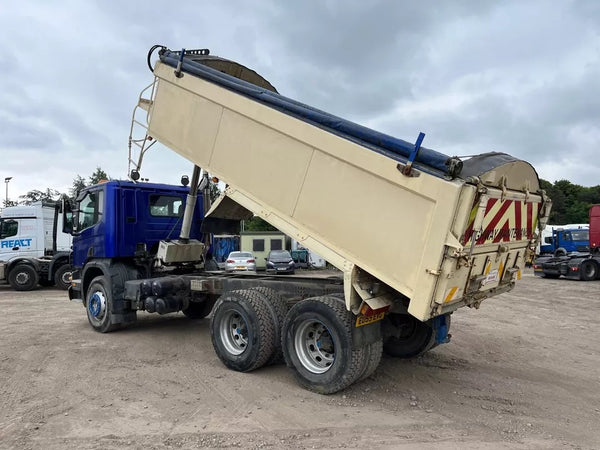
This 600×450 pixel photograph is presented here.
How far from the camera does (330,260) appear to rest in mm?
4797

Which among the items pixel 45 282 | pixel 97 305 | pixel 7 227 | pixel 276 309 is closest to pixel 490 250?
pixel 276 309

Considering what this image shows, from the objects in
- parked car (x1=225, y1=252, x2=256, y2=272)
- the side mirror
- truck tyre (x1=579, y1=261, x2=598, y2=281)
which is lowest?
parked car (x1=225, y1=252, x2=256, y2=272)

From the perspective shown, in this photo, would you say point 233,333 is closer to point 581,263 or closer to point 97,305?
point 97,305

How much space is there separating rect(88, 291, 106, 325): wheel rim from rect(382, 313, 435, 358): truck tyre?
5.12 metres

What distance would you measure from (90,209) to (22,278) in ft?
33.6

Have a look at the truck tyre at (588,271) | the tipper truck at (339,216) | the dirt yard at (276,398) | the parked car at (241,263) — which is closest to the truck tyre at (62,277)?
the parked car at (241,263)

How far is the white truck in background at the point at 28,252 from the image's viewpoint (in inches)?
635

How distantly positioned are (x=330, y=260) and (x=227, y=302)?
1.75 m

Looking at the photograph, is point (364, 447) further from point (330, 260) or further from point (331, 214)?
point (331, 214)

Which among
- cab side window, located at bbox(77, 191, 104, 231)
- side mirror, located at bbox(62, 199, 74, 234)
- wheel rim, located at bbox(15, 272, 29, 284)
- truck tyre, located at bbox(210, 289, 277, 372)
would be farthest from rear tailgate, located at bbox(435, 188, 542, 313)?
wheel rim, located at bbox(15, 272, 29, 284)

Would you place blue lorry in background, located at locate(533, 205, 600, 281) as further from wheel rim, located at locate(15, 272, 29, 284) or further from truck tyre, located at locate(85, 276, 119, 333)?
wheel rim, located at locate(15, 272, 29, 284)

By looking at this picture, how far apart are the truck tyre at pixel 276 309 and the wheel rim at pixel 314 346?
0.46 meters

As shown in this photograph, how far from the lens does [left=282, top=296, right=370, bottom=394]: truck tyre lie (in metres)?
4.65

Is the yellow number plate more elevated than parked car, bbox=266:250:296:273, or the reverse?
the yellow number plate
